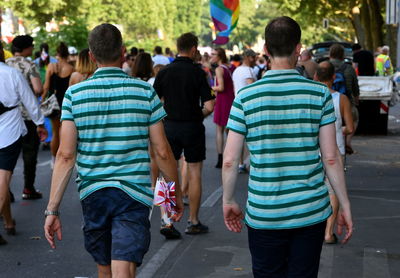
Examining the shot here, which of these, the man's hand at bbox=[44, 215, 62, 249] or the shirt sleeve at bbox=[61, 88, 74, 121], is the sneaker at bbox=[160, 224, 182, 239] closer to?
the man's hand at bbox=[44, 215, 62, 249]

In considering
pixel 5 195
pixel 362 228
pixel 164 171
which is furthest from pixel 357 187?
pixel 164 171

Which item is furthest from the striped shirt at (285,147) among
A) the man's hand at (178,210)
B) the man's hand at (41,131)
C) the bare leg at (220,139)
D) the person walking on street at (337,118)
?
the bare leg at (220,139)

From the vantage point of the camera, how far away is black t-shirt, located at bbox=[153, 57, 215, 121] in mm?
8250

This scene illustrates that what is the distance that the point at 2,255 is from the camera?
24.7 feet

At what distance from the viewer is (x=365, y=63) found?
19.7 metres

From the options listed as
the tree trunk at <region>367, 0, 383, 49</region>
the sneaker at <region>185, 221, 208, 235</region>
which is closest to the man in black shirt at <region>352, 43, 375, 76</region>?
the sneaker at <region>185, 221, 208, 235</region>

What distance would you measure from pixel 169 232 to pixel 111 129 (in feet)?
11.9

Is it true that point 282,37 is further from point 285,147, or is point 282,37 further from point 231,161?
point 231,161

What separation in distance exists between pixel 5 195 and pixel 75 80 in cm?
365

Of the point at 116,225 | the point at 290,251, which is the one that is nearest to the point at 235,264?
the point at 116,225

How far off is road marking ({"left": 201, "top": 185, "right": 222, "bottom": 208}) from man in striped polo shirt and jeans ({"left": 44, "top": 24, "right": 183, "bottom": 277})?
17.4ft

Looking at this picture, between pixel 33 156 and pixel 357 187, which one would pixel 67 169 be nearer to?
pixel 33 156

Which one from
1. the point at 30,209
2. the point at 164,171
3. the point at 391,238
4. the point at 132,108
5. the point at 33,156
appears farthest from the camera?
the point at 33,156

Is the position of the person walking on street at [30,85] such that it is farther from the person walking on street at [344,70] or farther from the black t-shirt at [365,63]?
the black t-shirt at [365,63]
